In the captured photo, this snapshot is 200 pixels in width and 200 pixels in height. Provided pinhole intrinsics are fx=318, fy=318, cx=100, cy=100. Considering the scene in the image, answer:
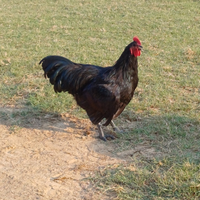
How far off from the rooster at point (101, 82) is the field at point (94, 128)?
46cm

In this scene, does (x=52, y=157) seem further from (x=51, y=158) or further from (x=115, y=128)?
(x=115, y=128)

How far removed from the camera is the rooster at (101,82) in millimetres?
4227

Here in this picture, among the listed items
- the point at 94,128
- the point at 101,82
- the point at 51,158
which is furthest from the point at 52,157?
the point at 101,82

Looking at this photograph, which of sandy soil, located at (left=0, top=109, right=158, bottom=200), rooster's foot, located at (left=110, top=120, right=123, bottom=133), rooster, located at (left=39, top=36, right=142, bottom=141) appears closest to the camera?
sandy soil, located at (left=0, top=109, right=158, bottom=200)

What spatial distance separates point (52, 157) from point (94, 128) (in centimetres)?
104

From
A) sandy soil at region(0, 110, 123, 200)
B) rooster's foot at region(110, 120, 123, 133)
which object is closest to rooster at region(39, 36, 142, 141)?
rooster's foot at region(110, 120, 123, 133)

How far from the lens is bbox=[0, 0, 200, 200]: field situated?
3493 millimetres

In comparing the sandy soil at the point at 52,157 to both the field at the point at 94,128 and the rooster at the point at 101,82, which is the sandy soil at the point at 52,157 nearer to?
the field at the point at 94,128

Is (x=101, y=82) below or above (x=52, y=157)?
above

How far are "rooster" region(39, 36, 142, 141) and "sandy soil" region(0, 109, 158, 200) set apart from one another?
1.45ft

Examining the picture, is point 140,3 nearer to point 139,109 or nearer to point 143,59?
point 143,59

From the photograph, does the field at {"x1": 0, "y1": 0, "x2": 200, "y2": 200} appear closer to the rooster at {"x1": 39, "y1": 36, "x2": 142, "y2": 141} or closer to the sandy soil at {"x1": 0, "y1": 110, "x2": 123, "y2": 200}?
the sandy soil at {"x1": 0, "y1": 110, "x2": 123, "y2": 200}

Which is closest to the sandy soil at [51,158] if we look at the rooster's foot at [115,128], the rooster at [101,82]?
the rooster's foot at [115,128]

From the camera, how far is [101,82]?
436 centimetres
